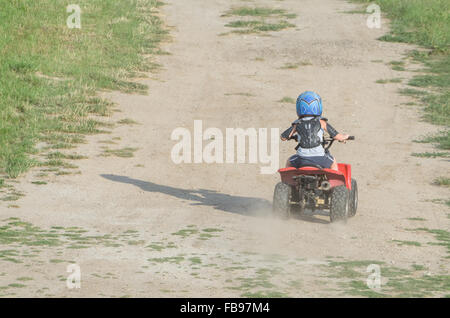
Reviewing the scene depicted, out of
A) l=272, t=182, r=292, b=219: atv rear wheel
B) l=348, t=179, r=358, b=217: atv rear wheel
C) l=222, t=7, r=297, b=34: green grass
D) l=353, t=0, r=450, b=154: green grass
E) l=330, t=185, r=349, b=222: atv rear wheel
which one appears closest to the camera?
l=330, t=185, r=349, b=222: atv rear wheel

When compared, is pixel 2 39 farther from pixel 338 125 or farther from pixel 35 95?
pixel 338 125

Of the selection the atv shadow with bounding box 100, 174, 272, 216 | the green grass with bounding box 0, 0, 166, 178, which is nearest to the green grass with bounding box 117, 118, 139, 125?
the green grass with bounding box 0, 0, 166, 178

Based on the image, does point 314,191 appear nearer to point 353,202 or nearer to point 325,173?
point 325,173

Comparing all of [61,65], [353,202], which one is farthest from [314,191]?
[61,65]

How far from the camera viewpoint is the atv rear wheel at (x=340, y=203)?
12.0 metres

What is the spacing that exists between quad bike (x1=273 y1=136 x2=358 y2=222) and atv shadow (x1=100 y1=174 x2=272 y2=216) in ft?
2.59

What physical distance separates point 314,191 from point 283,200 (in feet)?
1.58

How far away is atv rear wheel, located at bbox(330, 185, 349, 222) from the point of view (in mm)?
11992

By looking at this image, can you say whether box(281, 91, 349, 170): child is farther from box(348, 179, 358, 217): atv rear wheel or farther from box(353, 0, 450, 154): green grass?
box(353, 0, 450, 154): green grass

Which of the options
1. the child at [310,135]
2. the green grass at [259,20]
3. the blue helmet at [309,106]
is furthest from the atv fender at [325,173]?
the green grass at [259,20]

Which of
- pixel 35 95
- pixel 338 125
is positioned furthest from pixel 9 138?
pixel 338 125

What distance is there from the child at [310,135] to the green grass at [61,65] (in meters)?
5.75

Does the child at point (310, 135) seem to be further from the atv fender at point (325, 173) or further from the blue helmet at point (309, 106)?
the atv fender at point (325, 173)

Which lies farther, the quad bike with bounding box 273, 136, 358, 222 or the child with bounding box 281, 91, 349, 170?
the child with bounding box 281, 91, 349, 170
